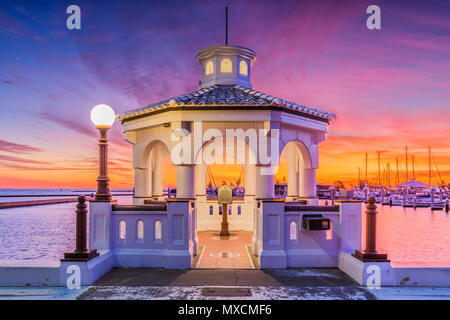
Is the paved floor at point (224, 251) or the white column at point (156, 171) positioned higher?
the white column at point (156, 171)

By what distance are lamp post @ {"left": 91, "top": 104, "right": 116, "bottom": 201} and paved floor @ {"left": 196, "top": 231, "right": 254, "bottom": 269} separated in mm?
2912

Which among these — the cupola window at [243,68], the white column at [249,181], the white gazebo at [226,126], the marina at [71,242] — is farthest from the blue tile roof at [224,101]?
the marina at [71,242]

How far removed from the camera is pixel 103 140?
6.93 m

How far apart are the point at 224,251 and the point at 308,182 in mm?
3536

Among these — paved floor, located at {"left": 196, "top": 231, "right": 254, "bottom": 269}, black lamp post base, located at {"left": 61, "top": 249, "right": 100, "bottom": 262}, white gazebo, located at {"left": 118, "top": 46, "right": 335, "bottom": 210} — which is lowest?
paved floor, located at {"left": 196, "top": 231, "right": 254, "bottom": 269}

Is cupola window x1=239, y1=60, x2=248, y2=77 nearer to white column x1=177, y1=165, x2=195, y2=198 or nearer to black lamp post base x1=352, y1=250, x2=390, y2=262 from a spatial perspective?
white column x1=177, y1=165, x2=195, y2=198

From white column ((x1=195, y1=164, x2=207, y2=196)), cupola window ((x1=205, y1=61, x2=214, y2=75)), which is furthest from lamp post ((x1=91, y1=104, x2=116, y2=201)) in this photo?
white column ((x1=195, y1=164, x2=207, y2=196))

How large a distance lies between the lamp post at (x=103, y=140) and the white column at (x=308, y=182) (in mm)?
6062

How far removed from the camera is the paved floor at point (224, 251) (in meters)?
7.33

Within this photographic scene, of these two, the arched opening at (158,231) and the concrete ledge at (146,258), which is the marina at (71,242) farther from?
the arched opening at (158,231)

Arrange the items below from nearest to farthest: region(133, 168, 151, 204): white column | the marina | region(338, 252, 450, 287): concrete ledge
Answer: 1. region(338, 252, 450, 287): concrete ledge
2. region(133, 168, 151, 204): white column
3. the marina

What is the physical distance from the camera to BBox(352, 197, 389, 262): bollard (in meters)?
5.88
